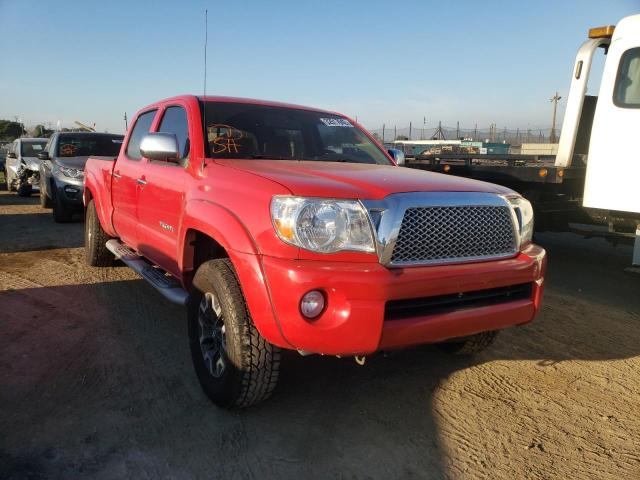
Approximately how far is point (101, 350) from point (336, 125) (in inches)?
99.1

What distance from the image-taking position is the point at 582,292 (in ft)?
18.7

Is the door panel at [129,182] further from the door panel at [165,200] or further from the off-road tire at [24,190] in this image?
the off-road tire at [24,190]

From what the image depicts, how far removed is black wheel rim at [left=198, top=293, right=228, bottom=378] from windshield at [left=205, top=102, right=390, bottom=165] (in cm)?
106

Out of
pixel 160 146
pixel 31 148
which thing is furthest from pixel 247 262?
pixel 31 148

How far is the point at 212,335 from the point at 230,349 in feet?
1.17

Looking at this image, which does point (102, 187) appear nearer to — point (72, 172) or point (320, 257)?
point (320, 257)

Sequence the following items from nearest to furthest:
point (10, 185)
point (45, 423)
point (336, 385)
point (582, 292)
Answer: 1. point (45, 423)
2. point (336, 385)
3. point (582, 292)
4. point (10, 185)

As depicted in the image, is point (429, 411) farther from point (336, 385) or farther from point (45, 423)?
point (45, 423)

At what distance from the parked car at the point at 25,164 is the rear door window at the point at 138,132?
32.6 feet

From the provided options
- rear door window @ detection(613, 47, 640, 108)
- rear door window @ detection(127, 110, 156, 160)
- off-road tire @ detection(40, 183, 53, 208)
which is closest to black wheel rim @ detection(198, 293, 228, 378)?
rear door window @ detection(127, 110, 156, 160)

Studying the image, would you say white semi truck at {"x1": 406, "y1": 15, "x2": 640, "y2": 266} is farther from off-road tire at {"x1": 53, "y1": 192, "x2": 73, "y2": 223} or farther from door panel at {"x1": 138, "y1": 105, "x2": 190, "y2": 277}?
off-road tire at {"x1": 53, "y1": 192, "x2": 73, "y2": 223}

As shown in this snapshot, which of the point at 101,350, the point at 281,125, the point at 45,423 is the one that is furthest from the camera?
the point at 281,125

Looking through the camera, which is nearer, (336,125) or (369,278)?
(369,278)

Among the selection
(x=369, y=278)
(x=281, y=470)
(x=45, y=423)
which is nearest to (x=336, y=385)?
(x=281, y=470)
